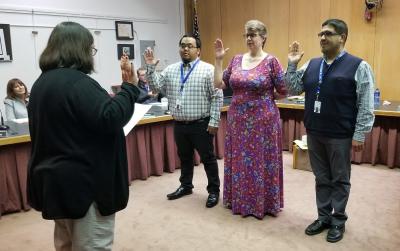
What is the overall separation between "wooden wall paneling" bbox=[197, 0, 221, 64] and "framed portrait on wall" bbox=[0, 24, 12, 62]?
3.38m

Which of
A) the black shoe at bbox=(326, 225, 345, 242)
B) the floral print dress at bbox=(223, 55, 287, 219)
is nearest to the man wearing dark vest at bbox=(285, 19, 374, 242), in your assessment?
the black shoe at bbox=(326, 225, 345, 242)

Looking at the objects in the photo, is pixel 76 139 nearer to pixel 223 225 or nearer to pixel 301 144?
pixel 223 225

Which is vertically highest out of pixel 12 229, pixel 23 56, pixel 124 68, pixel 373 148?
pixel 23 56

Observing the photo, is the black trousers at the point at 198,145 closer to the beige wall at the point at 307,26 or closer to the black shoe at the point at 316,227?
Answer: the black shoe at the point at 316,227

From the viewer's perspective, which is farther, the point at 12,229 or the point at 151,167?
the point at 151,167

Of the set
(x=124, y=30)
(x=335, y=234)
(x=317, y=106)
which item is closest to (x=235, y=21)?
(x=124, y=30)

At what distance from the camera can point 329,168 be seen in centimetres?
240

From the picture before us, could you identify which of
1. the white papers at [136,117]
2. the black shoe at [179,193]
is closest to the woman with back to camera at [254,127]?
the black shoe at [179,193]

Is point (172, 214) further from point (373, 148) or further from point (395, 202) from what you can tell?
point (373, 148)

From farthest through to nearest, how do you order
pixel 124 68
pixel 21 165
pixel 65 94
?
pixel 21 165
pixel 124 68
pixel 65 94

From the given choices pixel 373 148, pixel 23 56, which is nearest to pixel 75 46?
pixel 373 148

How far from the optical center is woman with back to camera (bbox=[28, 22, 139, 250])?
1.24 metres

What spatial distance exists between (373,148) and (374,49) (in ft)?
5.02

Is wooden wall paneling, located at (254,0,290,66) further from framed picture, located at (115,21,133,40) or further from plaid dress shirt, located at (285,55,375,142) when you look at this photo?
plaid dress shirt, located at (285,55,375,142)
